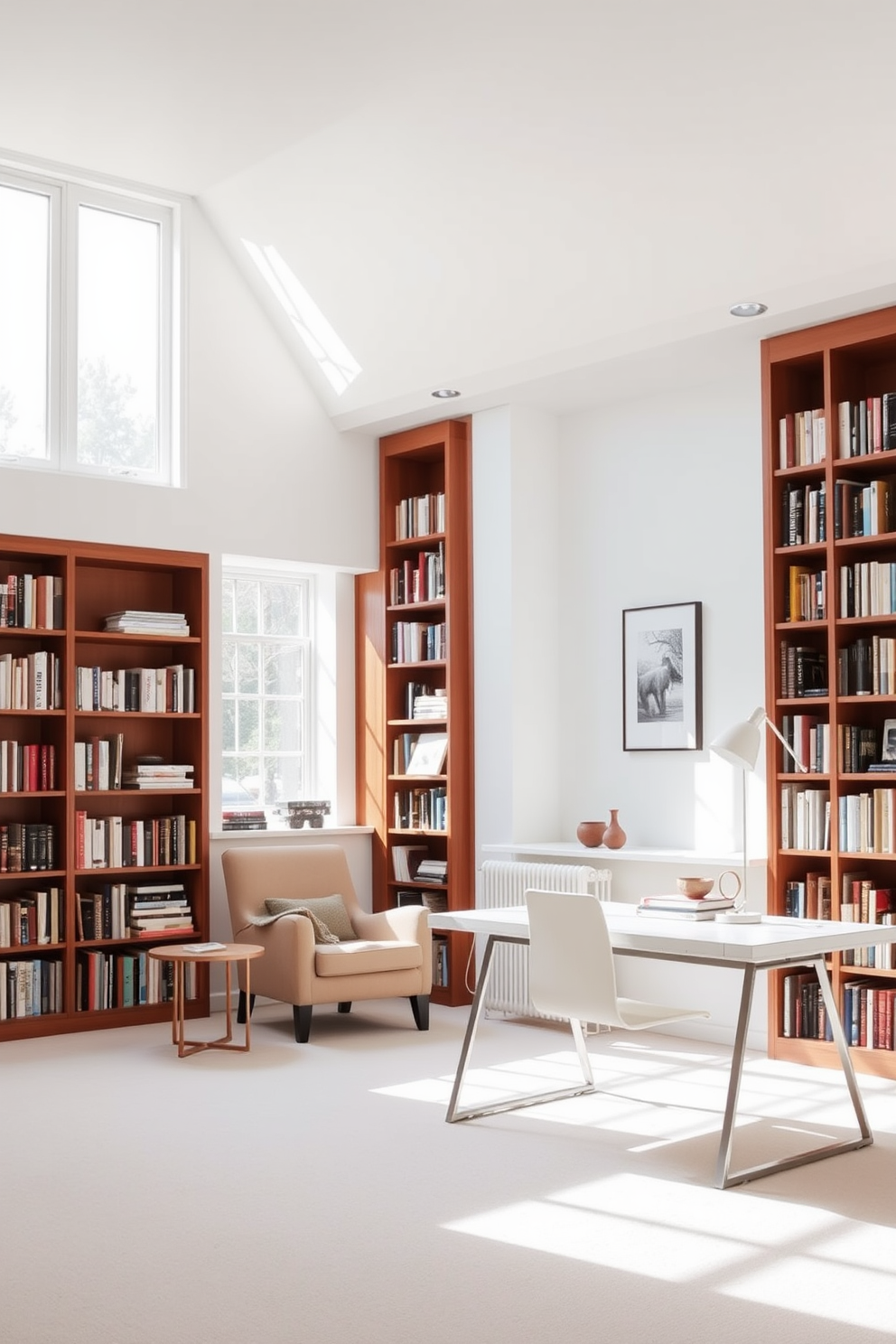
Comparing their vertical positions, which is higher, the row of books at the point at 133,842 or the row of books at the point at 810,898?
the row of books at the point at 133,842

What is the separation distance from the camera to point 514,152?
216 inches

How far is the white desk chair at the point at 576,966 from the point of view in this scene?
4.27m

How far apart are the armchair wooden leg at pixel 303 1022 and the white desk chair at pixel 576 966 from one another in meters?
1.86

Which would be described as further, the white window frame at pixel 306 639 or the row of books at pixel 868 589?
the white window frame at pixel 306 639

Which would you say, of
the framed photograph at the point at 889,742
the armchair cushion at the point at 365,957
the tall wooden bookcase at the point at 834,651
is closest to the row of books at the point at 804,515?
the tall wooden bookcase at the point at 834,651

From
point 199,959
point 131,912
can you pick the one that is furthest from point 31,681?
point 199,959

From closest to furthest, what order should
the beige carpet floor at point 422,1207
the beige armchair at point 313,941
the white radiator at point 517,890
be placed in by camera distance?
the beige carpet floor at point 422,1207, the beige armchair at point 313,941, the white radiator at point 517,890

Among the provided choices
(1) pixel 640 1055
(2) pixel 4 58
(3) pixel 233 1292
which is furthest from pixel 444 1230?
(2) pixel 4 58

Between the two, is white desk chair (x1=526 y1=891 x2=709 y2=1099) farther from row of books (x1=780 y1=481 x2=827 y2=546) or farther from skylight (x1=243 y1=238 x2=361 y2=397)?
skylight (x1=243 y1=238 x2=361 y2=397)

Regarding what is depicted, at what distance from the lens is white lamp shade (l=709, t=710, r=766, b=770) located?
180 inches

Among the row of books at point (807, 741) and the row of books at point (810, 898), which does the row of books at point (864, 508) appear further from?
the row of books at point (810, 898)

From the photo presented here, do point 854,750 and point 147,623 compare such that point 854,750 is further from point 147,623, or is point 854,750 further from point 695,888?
point 147,623

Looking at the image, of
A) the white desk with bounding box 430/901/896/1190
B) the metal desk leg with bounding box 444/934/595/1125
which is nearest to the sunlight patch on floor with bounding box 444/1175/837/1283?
the white desk with bounding box 430/901/896/1190

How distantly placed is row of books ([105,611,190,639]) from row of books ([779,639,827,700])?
299 cm
